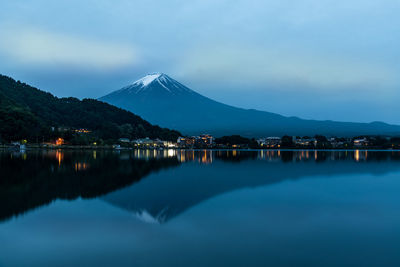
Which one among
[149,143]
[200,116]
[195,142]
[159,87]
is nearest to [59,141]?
[149,143]

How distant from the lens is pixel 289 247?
454 cm

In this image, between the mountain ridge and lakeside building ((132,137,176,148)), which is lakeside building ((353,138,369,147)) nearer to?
the mountain ridge

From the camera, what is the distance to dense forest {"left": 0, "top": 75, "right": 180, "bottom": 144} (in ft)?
162

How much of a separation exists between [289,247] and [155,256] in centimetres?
182

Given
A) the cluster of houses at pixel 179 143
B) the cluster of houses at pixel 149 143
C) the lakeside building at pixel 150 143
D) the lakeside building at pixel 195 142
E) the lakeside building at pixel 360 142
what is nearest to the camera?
the cluster of houses at pixel 149 143

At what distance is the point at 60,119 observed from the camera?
76312 millimetres

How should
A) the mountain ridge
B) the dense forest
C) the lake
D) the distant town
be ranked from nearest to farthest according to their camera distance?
the lake < the dense forest < the distant town < the mountain ridge

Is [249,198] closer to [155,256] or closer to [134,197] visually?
[134,197]

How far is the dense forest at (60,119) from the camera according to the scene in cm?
4925

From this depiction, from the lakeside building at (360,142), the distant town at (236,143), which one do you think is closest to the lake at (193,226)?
the distant town at (236,143)

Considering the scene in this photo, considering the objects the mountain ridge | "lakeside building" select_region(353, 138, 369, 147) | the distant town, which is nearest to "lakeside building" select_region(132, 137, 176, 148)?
the distant town

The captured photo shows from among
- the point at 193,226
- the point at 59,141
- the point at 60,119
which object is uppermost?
the point at 60,119

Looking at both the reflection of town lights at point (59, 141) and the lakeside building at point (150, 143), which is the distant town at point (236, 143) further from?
the reflection of town lights at point (59, 141)

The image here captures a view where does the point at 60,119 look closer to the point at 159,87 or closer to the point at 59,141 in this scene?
the point at 59,141
